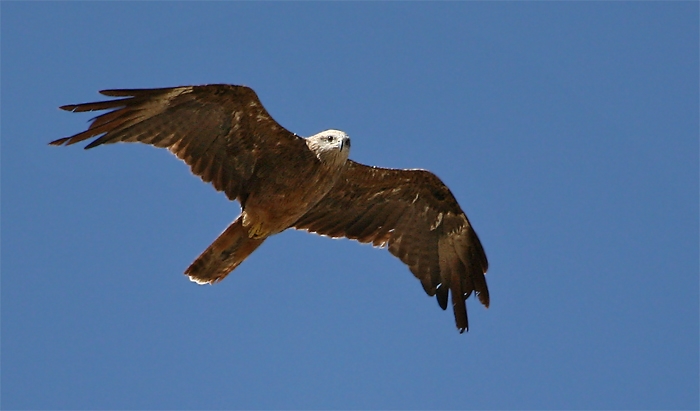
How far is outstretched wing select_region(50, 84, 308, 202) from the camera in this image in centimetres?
1159

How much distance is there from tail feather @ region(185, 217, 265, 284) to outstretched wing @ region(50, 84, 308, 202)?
42cm

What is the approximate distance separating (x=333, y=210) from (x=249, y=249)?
143 centimetres

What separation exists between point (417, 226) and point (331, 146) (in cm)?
239

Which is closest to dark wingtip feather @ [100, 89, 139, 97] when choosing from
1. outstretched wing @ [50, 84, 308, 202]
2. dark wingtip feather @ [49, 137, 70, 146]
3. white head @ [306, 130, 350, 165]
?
outstretched wing @ [50, 84, 308, 202]

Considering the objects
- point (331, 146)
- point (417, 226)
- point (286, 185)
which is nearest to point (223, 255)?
point (286, 185)

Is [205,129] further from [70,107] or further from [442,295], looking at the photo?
[442,295]

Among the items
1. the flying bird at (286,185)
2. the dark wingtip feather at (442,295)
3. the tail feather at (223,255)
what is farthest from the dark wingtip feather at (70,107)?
the dark wingtip feather at (442,295)

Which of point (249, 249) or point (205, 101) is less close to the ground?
point (205, 101)

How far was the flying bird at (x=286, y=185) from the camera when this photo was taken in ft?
38.7

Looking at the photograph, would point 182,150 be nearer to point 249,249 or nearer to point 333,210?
point 249,249

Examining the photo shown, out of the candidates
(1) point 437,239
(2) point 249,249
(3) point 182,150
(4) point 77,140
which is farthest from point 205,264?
(1) point 437,239

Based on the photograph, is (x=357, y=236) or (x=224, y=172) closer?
(x=224, y=172)

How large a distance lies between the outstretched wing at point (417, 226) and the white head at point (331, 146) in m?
1.24

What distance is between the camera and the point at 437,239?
13992 mm
